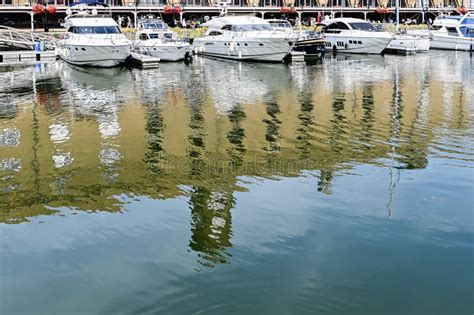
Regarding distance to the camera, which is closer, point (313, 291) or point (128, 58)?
point (313, 291)

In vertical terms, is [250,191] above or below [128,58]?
below

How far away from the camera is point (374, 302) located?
9.73 m

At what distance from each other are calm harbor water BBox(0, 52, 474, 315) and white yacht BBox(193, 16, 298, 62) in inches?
884

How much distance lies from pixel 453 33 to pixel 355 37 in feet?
40.1

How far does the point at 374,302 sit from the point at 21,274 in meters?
6.08

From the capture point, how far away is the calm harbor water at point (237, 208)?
10.1 m

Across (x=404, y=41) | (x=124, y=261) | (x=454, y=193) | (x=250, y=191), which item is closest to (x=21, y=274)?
(x=124, y=261)

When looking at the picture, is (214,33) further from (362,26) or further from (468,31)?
(468,31)

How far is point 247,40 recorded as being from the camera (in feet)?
168

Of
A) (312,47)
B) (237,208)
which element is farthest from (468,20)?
(237,208)

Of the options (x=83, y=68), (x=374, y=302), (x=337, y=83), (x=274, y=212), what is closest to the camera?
(x=374, y=302)

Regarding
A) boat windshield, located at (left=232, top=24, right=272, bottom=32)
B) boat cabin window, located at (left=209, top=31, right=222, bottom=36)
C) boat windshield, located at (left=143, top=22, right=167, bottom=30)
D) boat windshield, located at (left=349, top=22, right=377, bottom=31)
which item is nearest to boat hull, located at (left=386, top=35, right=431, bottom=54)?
boat windshield, located at (left=349, top=22, right=377, bottom=31)

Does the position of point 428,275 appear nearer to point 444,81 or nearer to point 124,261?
point 124,261

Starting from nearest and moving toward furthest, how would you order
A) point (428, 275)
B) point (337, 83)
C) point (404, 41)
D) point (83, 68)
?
point (428, 275)
point (337, 83)
point (83, 68)
point (404, 41)
